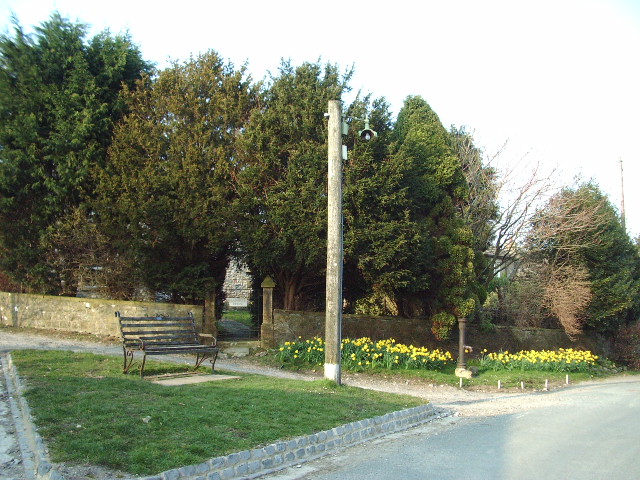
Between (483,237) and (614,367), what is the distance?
7.48m

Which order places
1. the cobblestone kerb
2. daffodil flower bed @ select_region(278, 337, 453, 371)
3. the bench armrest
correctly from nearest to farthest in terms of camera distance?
1. the cobblestone kerb
2. the bench armrest
3. daffodil flower bed @ select_region(278, 337, 453, 371)

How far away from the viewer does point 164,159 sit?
17.8 meters

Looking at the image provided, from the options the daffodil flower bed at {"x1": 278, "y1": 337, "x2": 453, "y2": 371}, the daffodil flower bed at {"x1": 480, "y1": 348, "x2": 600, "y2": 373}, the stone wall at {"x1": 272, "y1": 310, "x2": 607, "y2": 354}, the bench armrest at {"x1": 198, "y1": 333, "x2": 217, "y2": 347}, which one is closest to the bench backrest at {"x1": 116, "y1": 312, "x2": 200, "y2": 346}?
the bench armrest at {"x1": 198, "y1": 333, "x2": 217, "y2": 347}

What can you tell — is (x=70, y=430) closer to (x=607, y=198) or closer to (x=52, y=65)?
(x=52, y=65)

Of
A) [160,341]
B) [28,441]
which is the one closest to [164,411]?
[28,441]

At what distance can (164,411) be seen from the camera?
7492 mm

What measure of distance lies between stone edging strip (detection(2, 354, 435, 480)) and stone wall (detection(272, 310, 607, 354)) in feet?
24.2

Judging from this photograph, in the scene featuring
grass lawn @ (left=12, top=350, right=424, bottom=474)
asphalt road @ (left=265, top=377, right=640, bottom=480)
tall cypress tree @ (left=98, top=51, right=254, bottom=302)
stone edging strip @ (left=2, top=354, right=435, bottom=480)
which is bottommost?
asphalt road @ (left=265, top=377, right=640, bottom=480)

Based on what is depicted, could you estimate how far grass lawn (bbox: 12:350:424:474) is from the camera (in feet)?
19.6

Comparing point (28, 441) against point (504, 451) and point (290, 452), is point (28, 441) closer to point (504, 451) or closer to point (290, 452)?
point (290, 452)

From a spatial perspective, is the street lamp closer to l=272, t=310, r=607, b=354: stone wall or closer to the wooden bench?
the wooden bench

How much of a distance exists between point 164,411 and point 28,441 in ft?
5.42

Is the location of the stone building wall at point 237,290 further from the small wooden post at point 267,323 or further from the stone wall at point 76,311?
the small wooden post at point 267,323

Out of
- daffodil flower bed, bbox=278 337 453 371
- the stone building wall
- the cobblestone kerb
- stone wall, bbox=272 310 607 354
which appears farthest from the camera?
the stone building wall
